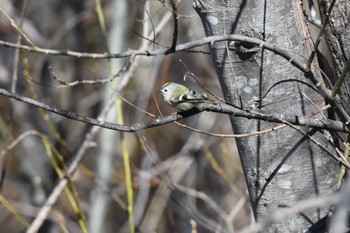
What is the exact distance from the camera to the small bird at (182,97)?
2270 mm

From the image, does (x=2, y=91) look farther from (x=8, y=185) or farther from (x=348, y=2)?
(x=8, y=185)

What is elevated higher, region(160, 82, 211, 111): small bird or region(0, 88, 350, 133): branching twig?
region(160, 82, 211, 111): small bird

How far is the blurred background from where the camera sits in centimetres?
513

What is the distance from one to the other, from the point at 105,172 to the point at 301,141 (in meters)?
3.57

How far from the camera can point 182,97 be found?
2.38 metres

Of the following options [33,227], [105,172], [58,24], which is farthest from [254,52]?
[58,24]

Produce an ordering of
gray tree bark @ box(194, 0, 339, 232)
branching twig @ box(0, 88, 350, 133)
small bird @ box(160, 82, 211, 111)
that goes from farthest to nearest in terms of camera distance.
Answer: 1. small bird @ box(160, 82, 211, 111)
2. gray tree bark @ box(194, 0, 339, 232)
3. branching twig @ box(0, 88, 350, 133)

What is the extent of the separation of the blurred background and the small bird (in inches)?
53.3

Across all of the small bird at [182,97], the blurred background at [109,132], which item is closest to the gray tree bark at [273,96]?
the small bird at [182,97]

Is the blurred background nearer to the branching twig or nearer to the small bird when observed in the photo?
the small bird

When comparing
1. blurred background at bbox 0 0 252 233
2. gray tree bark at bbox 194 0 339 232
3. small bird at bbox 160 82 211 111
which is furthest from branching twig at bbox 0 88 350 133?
blurred background at bbox 0 0 252 233

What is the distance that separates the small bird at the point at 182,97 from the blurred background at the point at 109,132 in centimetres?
135

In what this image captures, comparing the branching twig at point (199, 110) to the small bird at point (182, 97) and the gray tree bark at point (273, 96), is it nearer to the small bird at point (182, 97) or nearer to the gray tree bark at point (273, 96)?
the gray tree bark at point (273, 96)

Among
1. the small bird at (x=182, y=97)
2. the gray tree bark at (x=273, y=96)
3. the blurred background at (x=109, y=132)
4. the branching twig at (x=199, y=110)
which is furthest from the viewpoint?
the blurred background at (x=109, y=132)
